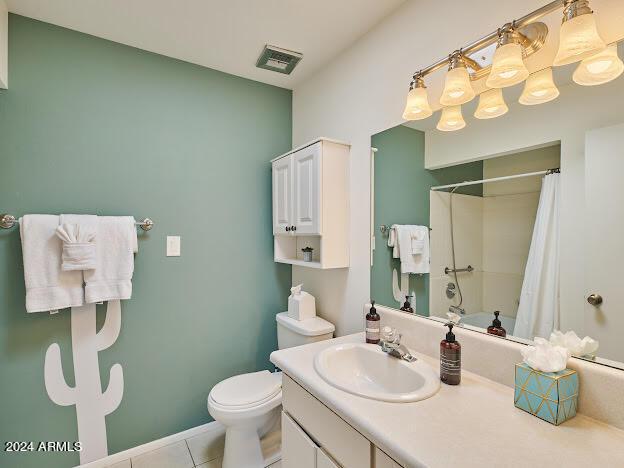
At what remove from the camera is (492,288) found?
1.15 m

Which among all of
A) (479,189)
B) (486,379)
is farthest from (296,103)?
(486,379)

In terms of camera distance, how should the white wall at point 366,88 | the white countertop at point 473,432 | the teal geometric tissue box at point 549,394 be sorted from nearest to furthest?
1. the white countertop at point 473,432
2. the teal geometric tissue box at point 549,394
3. the white wall at point 366,88

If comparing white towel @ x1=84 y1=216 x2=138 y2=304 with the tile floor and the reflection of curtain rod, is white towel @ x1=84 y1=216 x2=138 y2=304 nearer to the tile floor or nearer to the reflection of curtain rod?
the tile floor

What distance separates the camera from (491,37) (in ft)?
3.41

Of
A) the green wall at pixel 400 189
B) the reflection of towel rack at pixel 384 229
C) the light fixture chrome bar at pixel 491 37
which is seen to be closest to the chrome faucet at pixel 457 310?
the green wall at pixel 400 189

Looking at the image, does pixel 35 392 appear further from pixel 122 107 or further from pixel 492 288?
pixel 492 288

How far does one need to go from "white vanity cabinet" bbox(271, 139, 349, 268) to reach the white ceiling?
1.93 feet

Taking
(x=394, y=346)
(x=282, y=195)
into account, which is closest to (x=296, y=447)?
(x=394, y=346)

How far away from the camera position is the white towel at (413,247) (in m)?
1.40

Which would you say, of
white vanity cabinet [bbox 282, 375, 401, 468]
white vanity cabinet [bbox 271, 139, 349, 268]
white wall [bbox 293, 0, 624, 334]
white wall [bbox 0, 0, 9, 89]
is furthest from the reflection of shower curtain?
white wall [bbox 0, 0, 9, 89]

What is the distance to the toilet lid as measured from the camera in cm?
159

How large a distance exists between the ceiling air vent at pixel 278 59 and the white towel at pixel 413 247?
4.08ft

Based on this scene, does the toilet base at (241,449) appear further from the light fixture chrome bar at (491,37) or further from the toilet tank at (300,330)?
the light fixture chrome bar at (491,37)

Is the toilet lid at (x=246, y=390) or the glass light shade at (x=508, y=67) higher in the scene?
the glass light shade at (x=508, y=67)
